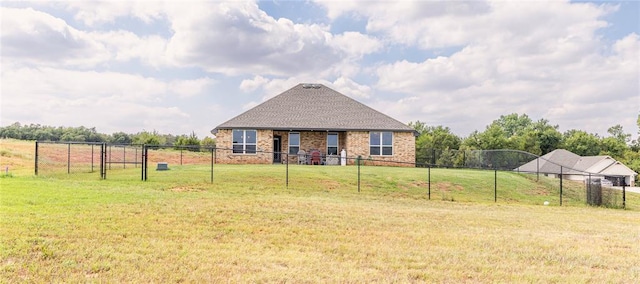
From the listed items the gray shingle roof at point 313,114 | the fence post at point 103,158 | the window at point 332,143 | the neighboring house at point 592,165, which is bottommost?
Result: the neighboring house at point 592,165

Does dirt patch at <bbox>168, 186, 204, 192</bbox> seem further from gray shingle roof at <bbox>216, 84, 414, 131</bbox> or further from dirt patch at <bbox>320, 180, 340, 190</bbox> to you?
gray shingle roof at <bbox>216, 84, 414, 131</bbox>

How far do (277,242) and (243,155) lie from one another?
70.7ft

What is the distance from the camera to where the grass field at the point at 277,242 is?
5.45 meters

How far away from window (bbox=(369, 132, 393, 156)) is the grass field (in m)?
16.8

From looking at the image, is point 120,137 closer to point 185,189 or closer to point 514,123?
point 185,189

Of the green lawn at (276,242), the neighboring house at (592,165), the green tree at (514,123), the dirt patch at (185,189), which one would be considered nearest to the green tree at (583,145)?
the neighboring house at (592,165)

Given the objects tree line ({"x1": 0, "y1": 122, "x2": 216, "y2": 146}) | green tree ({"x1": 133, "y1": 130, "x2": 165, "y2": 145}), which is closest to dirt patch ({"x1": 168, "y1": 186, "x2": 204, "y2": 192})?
green tree ({"x1": 133, "y1": 130, "x2": 165, "y2": 145})

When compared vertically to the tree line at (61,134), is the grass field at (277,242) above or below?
below

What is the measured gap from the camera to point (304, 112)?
3083 centimetres

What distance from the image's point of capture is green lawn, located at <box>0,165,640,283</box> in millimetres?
5449

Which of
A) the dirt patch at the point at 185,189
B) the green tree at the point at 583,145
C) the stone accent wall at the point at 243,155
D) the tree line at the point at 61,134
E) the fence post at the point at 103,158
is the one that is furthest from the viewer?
the tree line at the point at 61,134

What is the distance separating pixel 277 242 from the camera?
7148mm

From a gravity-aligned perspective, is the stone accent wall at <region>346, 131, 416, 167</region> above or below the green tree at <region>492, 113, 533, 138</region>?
below

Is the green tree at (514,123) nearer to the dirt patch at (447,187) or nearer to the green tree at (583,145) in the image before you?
the green tree at (583,145)
